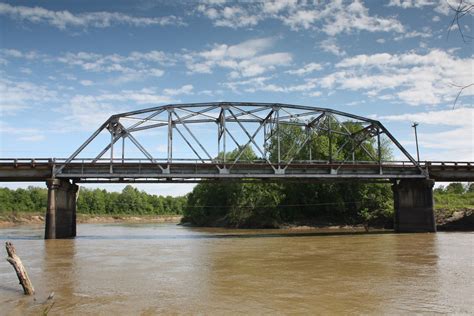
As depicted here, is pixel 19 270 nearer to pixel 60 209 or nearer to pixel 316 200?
pixel 60 209

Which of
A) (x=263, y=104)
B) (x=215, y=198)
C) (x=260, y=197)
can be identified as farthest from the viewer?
(x=215, y=198)

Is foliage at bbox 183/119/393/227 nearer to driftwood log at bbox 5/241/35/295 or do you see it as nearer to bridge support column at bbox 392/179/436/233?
bridge support column at bbox 392/179/436/233

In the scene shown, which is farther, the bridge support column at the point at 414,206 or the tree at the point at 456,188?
the tree at the point at 456,188

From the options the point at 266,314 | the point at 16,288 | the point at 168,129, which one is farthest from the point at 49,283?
the point at 168,129

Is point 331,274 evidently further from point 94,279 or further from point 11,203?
point 11,203

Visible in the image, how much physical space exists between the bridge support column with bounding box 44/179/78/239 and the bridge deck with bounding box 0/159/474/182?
1434mm

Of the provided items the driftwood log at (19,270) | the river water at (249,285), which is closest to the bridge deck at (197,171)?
the river water at (249,285)

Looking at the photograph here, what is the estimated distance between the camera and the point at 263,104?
178ft

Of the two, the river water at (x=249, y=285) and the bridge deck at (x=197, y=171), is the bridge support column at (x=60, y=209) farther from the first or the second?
the river water at (x=249, y=285)

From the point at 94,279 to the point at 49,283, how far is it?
170 centimetres

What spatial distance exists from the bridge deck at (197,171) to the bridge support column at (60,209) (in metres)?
1.43

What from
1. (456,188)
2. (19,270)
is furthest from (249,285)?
(456,188)

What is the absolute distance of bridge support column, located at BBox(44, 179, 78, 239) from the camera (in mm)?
43281

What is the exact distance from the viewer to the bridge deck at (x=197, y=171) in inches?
1779
